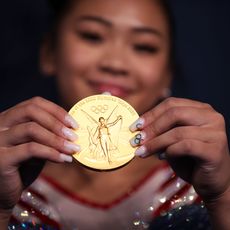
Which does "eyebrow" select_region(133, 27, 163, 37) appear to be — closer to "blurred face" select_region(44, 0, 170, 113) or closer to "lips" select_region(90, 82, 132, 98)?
"blurred face" select_region(44, 0, 170, 113)

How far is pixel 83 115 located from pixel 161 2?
0.60m

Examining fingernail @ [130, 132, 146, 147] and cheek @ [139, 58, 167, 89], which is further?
cheek @ [139, 58, 167, 89]

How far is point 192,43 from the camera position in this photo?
67.5 inches

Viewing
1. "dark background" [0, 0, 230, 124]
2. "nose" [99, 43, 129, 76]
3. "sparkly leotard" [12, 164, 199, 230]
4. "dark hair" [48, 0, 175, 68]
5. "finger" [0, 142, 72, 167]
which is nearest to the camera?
"finger" [0, 142, 72, 167]

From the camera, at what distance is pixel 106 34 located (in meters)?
1.33

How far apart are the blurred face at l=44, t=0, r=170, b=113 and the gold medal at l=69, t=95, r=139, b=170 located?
348 millimetres

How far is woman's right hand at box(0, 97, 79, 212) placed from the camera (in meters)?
0.87

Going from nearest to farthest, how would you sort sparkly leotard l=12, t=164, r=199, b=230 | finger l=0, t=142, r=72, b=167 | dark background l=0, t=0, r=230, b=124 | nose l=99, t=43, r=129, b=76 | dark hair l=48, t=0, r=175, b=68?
1. finger l=0, t=142, r=72, b=167
2. sparkly leotard l=12, t=164, r=199, b=230
3. nose l=99, t=43, r=129, b=76
4. dark hair l=48, t=0, r=175, b=68
5. dark background l=0, t=0, r=230, b=124

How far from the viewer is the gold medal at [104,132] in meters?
0.91

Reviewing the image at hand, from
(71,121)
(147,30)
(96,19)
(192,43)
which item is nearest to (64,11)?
(96,19)

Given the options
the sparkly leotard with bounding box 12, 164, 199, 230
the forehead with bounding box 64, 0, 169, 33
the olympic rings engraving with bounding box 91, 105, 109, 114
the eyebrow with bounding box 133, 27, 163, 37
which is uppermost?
the forehead with bounding box 64, 0, 169, 33

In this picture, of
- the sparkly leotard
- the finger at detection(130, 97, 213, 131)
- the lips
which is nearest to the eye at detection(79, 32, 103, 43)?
the lips

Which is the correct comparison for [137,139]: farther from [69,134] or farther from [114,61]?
[114,61]

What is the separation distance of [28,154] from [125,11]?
584 millimetres
